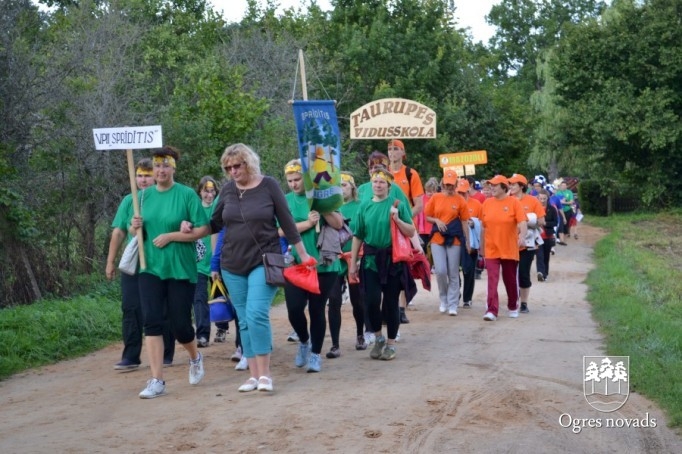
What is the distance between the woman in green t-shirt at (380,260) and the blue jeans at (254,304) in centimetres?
194

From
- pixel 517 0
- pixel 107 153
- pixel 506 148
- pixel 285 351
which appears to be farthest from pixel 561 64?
pixel 517 0

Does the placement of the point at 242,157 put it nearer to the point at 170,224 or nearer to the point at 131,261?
the point at 170,224

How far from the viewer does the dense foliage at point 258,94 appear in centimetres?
1491

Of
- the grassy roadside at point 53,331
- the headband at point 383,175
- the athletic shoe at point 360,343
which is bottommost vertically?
the athletic shoe at point 360,343

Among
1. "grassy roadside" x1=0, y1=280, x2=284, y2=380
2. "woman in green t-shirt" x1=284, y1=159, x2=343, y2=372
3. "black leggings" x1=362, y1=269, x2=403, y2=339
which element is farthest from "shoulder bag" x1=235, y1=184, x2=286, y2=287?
"grassy roadside" x1=0, y1=280, x2=284, y2=380

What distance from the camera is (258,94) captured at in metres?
26.9

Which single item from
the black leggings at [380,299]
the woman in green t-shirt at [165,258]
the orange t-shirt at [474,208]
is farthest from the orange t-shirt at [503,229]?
the woman in green t-shirt at [165,258]

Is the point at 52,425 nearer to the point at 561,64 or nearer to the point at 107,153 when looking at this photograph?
the point at 107,153

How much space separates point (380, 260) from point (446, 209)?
14.8ft

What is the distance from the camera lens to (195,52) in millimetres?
27531

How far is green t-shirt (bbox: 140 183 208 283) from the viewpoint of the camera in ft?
28.6

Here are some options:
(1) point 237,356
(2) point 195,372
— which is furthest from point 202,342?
(2) point 195,372

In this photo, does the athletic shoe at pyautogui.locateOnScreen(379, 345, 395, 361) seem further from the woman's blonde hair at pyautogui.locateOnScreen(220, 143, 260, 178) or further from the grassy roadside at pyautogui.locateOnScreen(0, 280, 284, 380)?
the grassy roadside at pyautogui.locateOnScreen(0, 280, 284, 380)

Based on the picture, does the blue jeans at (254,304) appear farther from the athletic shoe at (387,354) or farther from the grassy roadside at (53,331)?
the grassy roadside at (53,331)
